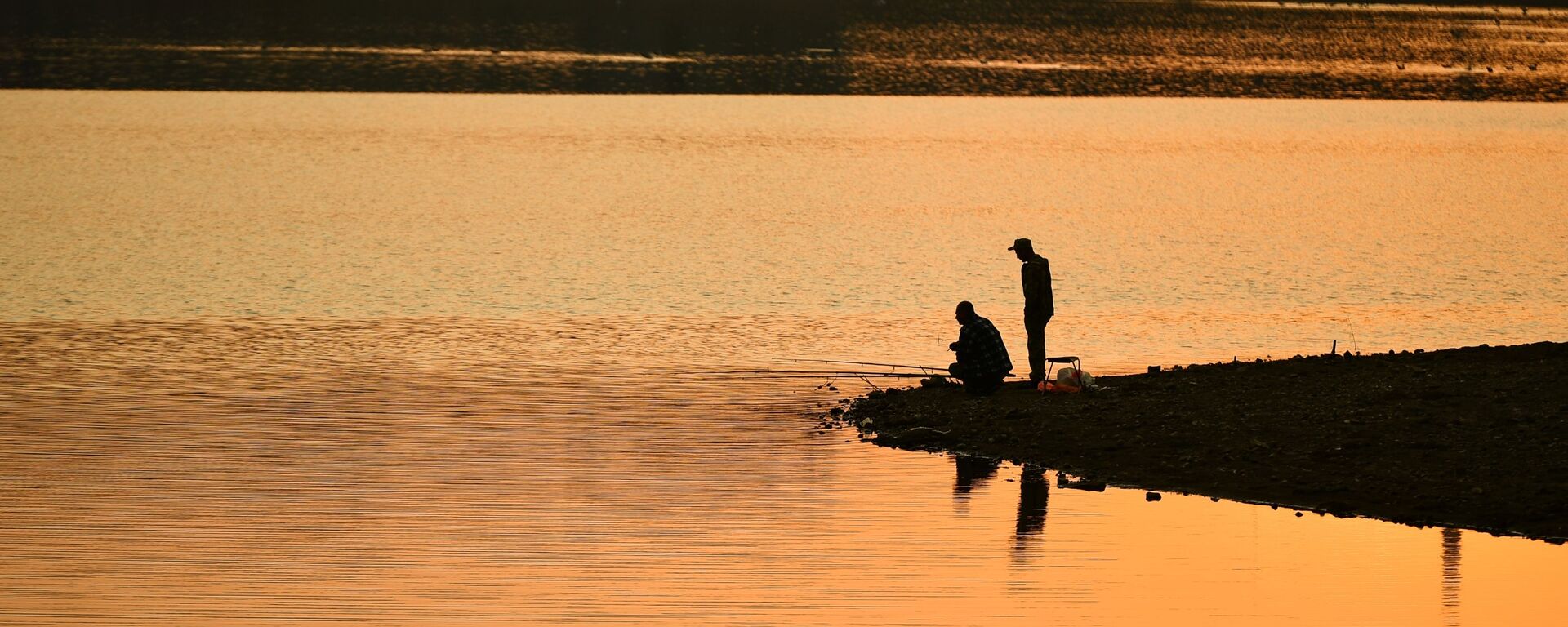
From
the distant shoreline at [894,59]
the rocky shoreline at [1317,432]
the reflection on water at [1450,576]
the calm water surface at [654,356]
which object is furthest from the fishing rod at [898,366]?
the distant shoreline at [894,59]

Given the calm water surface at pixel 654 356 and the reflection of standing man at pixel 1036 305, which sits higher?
the reflection of standing man at pixel 1036 305

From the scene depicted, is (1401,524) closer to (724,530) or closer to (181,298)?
(724,530)

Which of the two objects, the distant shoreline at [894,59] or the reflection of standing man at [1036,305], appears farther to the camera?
the distant shoreline at [894,59]

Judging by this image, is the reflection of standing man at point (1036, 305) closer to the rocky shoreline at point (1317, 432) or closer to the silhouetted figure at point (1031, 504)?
the rocky shoreline at point (1317, 432)

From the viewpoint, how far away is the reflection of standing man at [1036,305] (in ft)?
67.9

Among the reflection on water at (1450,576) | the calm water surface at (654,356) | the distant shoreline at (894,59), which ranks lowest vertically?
the distant shoreline at (894,59)

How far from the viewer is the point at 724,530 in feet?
51.3

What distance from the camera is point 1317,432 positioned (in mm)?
17812

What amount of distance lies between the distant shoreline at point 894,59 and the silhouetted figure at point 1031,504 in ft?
308

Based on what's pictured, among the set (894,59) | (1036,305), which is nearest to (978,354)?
(1036,305)

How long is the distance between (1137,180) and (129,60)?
73.2m

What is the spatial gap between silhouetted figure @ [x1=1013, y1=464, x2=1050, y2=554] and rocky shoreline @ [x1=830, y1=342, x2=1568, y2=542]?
1.12 feet

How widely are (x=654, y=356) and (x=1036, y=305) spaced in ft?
24.6

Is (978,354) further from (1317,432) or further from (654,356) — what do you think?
(654,356)
